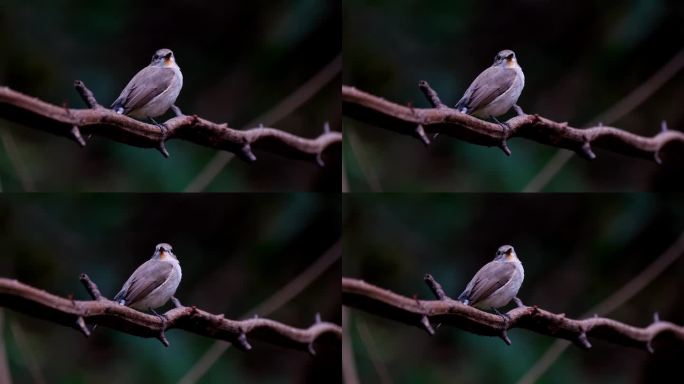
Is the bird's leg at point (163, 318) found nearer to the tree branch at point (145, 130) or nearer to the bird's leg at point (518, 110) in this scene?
the tree branch at point (145, 130)

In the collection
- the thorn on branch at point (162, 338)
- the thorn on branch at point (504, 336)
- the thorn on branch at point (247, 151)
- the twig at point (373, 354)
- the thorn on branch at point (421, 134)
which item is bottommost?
the thorn on branch at point (162, 338)

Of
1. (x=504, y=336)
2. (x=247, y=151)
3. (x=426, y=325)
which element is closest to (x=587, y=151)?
(x=504, y=336)

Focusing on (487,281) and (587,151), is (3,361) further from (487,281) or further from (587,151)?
(587,151)

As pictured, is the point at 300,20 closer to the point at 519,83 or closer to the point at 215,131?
the point at 215,131

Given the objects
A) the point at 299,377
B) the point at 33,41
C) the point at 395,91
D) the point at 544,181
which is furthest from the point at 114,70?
the point at 544,181

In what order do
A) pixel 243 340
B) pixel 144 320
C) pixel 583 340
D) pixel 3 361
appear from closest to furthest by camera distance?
1. pixel 3 361
2. pixel 144 320
3. pixel 243 340
4. pixel 583 340

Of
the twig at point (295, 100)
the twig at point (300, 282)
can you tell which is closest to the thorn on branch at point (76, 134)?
the twig at point (295, 100)
